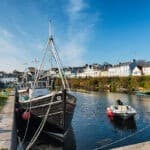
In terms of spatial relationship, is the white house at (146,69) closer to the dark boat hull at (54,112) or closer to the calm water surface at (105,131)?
the calm water surface at (105,131)

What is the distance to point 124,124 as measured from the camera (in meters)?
33.6

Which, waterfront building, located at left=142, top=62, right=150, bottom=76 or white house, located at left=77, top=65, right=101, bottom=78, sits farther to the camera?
white house, located at left=77, top=65, right=101, bottom=78

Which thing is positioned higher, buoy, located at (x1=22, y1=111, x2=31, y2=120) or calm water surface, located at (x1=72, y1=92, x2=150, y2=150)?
buoy, located at (x1=22, y1=111, x2=31, y2=120)

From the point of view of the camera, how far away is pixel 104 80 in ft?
386

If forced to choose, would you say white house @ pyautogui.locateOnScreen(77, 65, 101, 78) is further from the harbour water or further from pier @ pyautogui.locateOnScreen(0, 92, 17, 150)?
pier @ pyautogui.locateOnScreen(0, 92, 17, 150)

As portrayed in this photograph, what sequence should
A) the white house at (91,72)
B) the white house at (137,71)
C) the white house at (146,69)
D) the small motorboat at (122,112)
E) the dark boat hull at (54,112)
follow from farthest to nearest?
the white house at (91,72) → the white house at (137,71) → the white house at (146,69) → the small motorboat at (122,112) → the dark boat hull at (54,112)

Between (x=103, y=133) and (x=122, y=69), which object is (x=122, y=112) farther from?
(x=122, y=69)

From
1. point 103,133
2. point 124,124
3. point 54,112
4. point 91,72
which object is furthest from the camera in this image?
point 91,72

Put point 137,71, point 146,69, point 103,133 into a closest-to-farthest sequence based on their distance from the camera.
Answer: point 103,133
point 146,69
point 137,71

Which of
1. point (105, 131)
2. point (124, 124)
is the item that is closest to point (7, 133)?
point (105, 131)

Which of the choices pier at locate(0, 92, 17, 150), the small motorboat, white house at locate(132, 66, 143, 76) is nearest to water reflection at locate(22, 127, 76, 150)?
pier at locate(0, 92, 17, 150)

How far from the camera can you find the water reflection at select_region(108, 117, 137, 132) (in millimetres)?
31434

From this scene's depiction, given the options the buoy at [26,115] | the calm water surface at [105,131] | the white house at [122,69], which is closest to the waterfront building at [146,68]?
the white house at [122,69]

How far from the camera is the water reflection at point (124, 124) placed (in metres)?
31.4
